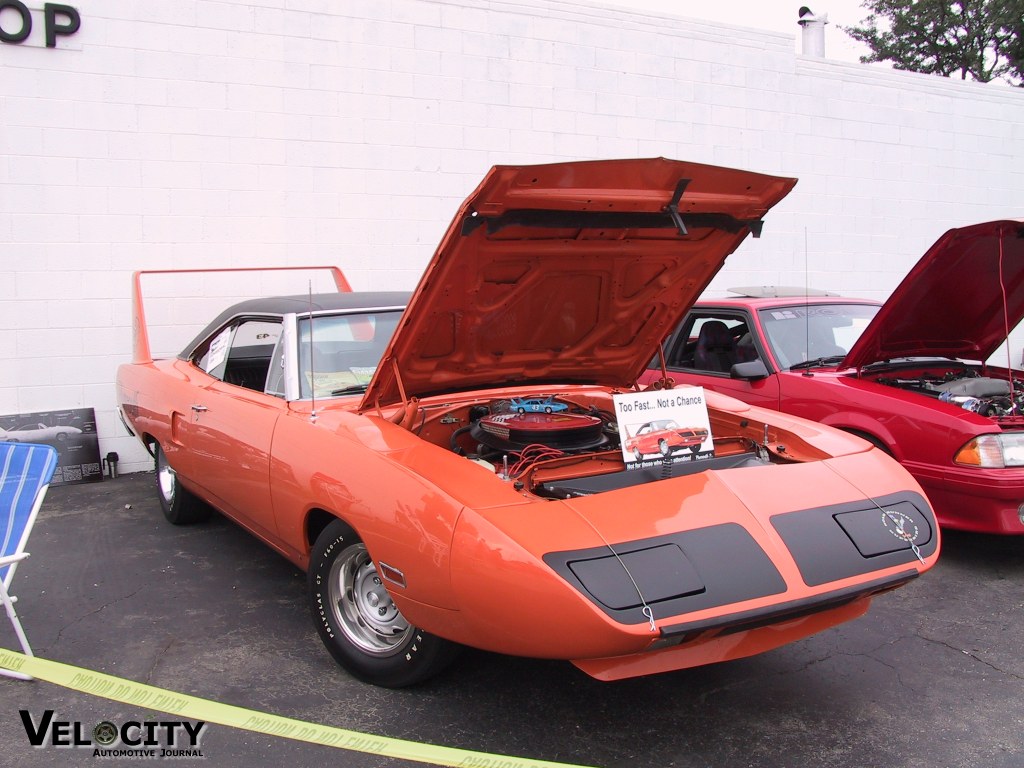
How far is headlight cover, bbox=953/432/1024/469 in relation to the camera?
431 centimetres

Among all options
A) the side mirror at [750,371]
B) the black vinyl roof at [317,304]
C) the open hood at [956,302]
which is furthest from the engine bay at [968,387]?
the black vinyl roof at [317,304]

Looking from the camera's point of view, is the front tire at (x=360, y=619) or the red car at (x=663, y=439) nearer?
the front tire at (x=360, y=619)

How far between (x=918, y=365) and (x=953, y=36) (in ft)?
77.4

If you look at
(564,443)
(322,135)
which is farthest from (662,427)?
(322,135)

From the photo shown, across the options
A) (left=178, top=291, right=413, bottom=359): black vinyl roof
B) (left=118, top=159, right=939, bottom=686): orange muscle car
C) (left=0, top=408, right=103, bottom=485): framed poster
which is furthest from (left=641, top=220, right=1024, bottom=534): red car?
(left=0, top=408, right=103, bottom=485): framed poster

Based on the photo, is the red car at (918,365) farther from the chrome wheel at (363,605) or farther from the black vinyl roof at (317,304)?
the chrome wheel at (363,605)

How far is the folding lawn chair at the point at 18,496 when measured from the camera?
3.38 meters

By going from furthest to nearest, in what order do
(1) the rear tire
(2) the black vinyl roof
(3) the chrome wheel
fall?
(1) the rear tire → (2) the black vinyl roof → (3) the chrome wheel

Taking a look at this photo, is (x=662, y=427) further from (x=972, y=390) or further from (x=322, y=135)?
(x=322, y=135)

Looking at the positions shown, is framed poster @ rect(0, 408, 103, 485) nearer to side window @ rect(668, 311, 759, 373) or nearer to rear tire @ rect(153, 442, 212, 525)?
rear tire @ rect(153, 442, 212, 525)

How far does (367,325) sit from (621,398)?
5.35ft

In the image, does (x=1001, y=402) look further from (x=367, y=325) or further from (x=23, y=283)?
(x=23, y=283)

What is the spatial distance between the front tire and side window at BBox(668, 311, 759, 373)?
3.46 meters

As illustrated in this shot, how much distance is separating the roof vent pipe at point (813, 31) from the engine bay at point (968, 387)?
6.35 meters
